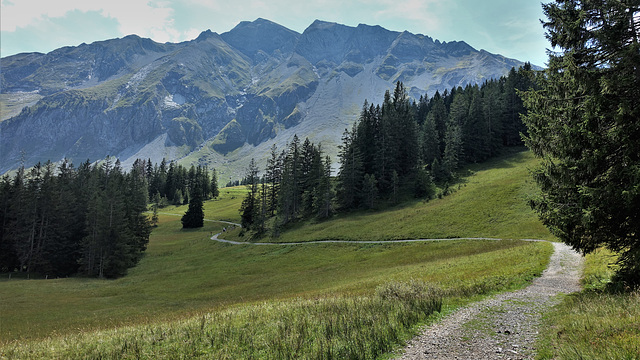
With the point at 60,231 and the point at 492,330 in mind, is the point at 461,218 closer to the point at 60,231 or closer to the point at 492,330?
the point at 492,330

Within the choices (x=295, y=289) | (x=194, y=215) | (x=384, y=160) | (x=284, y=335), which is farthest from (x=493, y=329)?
(x=194, y=215)

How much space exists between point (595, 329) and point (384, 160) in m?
78.9

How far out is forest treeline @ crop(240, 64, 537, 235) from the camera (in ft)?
255

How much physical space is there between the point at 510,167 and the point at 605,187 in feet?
247

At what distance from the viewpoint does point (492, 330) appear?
373 inches

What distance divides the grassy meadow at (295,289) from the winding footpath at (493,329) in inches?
32.8

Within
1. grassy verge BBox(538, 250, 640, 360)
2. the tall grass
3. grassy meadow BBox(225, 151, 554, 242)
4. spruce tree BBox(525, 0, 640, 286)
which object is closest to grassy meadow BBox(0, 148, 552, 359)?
the tall grass

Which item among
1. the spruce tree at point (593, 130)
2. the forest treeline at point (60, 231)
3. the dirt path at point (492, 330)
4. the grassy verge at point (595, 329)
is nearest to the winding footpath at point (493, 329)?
the dirt path at point (492, 330)

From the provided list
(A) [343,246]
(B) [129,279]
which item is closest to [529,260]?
(A) [343,246]

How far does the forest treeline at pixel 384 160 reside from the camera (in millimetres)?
77875

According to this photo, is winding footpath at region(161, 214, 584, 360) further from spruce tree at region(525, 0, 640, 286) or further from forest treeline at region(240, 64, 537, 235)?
forest treeline at region(240, 64, 537, 235)

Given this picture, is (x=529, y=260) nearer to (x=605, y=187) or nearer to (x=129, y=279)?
(x=605, y=187)

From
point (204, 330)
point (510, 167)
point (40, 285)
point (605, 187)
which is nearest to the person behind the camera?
point (605, 187)

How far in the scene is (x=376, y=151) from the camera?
87125 millimetres
